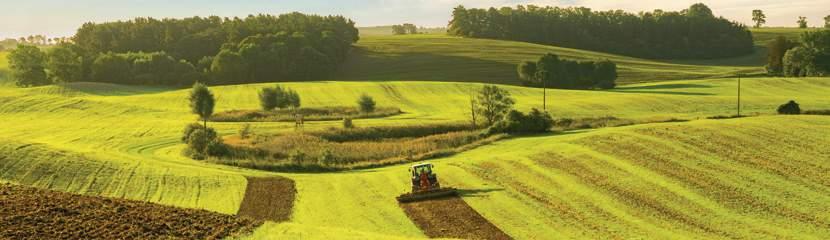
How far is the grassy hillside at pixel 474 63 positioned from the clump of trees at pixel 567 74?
418 inches

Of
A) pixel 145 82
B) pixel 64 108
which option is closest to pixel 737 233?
pixel 64 108

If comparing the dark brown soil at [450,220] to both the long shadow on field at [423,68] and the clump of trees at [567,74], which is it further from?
the long shadow on field at [423,68]

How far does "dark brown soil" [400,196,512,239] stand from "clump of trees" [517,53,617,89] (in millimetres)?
82459

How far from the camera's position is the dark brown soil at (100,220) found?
2700cm

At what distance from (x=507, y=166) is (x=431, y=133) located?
2662 centimetres

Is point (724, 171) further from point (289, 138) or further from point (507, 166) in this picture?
point (289, 138)

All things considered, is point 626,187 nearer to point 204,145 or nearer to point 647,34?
point 204,145

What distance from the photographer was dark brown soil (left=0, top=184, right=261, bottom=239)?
2700cm

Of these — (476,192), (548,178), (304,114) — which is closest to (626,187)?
(548,178)

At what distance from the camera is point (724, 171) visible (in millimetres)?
43094

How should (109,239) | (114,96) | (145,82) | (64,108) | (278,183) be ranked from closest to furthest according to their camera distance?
(109,239)
(278,183)
(64,108)
(114,96)
(145,82)

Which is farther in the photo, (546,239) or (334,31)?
(334,31)

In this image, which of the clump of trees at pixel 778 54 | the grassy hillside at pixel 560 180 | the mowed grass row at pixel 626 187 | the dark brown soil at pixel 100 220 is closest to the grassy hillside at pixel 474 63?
the clump of trees at pixel 778 54

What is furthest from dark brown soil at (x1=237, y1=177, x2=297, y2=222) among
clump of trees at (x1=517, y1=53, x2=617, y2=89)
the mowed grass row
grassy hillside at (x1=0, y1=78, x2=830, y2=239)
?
clump of trees at (x1=517, y1=53, x2=617, y2=89)
